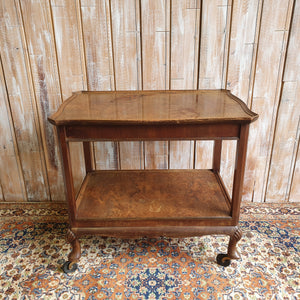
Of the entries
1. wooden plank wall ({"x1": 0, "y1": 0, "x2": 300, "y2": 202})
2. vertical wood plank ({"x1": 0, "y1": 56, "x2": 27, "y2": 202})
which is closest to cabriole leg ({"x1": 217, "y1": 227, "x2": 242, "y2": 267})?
wooden plank wall ({"x1": 0, "y1": 0, "x2": 300, "y2": 202})

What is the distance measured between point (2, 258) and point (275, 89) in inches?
73.0

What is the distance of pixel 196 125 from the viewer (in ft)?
3.87

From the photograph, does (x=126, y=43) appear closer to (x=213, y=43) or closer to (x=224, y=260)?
(x=213, y=43)

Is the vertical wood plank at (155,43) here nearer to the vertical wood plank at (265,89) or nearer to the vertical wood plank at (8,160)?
the vertical wood plank at (265,89)

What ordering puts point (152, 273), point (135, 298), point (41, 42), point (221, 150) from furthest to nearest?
1. point (221, 150)
2. point (41, 42)
3. point (152, 273)
4. point (135, 298)

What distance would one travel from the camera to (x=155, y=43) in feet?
5.37

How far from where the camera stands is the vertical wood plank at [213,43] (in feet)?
5.15

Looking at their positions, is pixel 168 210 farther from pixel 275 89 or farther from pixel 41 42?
pixel 41 42

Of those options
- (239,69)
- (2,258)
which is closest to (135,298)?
(2,258)

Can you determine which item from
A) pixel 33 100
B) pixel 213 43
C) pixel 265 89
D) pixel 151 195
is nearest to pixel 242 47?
pixel 213 43

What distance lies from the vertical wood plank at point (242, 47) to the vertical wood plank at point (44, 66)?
1.05 metres

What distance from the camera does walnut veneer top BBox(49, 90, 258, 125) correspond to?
1.15 metres

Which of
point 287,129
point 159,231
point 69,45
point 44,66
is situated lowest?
point 159,231

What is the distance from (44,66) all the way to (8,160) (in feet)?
2.32
